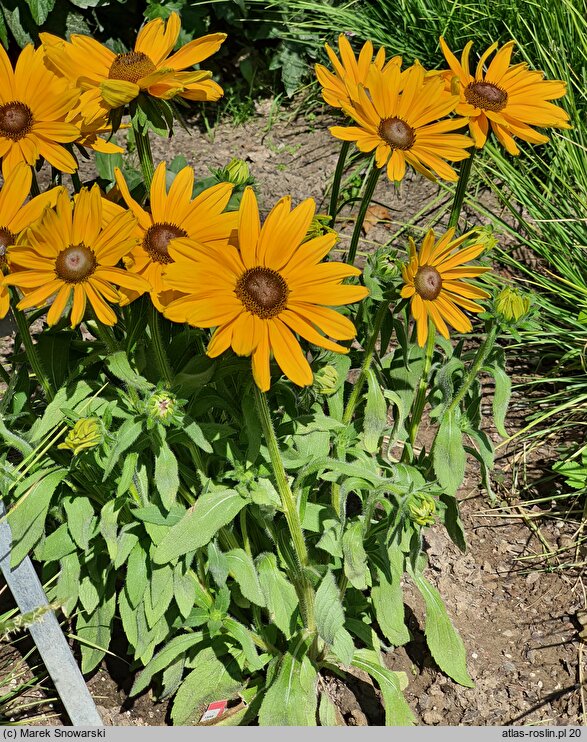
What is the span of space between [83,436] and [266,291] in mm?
409

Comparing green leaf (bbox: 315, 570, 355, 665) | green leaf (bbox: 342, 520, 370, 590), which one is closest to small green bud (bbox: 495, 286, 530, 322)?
green leaf (bbox: 342, 520, 370, 590)

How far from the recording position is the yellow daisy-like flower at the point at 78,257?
1.19 meters

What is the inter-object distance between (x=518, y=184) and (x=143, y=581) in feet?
6.25

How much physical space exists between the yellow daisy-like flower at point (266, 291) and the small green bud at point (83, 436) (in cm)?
31

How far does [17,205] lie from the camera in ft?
4.18

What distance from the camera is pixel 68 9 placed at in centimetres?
346

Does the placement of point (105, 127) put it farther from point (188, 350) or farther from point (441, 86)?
point (441, 86)

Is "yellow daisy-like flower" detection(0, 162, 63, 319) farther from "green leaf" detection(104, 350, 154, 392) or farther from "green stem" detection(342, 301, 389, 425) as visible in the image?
"green stem" detection(342, 301, 389, 425)

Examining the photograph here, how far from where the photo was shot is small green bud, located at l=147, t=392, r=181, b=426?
128 centimetres

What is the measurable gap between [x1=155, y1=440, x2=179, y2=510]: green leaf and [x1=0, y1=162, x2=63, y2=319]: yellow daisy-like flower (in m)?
0.41

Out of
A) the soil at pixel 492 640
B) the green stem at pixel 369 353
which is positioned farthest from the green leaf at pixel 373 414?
the soil at pixel 492 640

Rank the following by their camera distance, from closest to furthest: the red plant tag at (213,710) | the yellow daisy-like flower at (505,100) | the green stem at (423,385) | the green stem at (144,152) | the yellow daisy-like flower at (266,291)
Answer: the yellow daisy-like flower at (266,291) < the green stem at (144,152) < the yellow daisy-like flower at (505,100) < the green stem at (423,385) < the red plant tag at (213,710)

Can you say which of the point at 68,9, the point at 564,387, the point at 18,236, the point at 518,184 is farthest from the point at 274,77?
the point at 18,236

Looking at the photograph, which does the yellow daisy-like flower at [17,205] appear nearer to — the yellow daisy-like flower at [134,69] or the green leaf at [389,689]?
the yellow daisy-like flower at [134,69]
